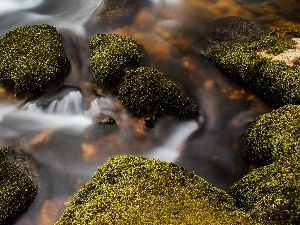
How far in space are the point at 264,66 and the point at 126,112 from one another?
8.81 ft

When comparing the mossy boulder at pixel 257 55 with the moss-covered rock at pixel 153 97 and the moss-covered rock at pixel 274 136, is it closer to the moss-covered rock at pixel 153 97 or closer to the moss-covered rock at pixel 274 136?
the moss-covered rock at pixel 274 136

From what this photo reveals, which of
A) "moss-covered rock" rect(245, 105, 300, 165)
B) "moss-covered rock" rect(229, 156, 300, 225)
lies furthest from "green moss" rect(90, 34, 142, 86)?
"moss-covered rock" rect(229, 156, 300, 225)

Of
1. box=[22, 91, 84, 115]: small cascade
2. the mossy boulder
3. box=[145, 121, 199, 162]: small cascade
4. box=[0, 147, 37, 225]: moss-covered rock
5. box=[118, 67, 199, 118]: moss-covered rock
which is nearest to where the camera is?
box=[0, 147, 37, 225]: moss-covered rock

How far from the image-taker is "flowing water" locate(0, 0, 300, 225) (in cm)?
677

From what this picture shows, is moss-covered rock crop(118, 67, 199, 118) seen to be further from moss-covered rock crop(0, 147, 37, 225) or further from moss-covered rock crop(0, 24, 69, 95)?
moss-covered rock crop(0, 147, 37, 225)

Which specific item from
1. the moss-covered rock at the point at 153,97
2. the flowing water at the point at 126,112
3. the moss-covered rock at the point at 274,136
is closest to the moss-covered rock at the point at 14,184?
the flowing water at the point at 126,112

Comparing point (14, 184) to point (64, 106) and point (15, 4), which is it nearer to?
point (64, 106)

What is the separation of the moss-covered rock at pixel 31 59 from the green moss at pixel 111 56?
0.68 meters

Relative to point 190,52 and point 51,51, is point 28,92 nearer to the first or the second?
point 51,51

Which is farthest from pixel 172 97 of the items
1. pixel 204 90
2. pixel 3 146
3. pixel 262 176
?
pixel 3 146

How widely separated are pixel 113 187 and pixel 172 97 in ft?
8.76

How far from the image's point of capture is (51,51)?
27.2ft

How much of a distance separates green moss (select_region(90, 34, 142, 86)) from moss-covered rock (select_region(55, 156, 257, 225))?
97.4 inches

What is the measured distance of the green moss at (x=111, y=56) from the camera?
7875 millimetres
